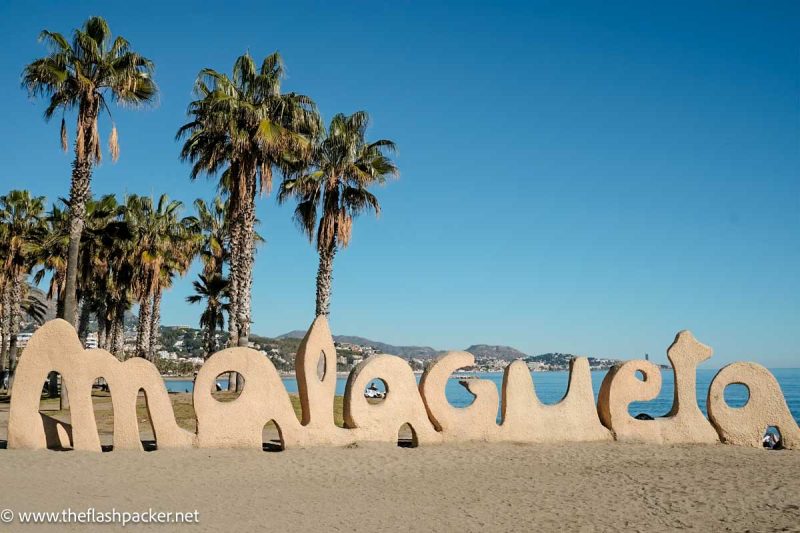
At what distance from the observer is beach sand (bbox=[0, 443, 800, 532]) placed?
877cm

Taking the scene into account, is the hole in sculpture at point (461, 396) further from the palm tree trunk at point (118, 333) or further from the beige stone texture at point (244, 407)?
the palm tree trunk at point (118, 333)

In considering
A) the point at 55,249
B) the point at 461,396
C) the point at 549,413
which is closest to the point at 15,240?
the point at 55,249

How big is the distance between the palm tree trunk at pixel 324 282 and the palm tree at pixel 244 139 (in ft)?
8.80

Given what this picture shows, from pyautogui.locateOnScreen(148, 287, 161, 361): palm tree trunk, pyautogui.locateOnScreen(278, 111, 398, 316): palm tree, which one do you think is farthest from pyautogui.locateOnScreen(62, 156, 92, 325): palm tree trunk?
pyautogui.locateOnScreen(148, 287, 161, 361): palm tree trunk

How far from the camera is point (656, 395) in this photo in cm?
1488

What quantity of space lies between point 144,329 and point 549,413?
87.6ft

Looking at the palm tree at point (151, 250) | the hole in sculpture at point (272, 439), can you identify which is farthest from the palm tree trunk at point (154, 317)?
the hole in sculpture at point (272, 439)

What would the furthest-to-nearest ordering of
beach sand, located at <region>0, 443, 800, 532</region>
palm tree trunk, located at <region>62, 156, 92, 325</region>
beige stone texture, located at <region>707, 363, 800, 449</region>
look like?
palm tree trunk, located at <region>62, 156, 92, 325</region>, beige stone texture, located at <region>707, 363, 800, 449</region>, beach sand, located at <region>0, 443, 800, 532</region>

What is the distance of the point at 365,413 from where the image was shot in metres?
13.6

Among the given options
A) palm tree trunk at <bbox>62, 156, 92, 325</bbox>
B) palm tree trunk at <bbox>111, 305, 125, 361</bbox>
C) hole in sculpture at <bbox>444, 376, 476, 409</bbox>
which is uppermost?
palm tree trunk at <bbox>62, 156, 92, 325</bbox>

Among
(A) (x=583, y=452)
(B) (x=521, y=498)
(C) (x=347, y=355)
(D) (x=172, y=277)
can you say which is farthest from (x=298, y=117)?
(C) (x=347, y=355)

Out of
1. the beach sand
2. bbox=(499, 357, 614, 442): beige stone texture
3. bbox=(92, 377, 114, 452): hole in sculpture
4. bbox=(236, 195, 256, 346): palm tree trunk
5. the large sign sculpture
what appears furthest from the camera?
bbox=(236, 195, 256, 346): palm tree trunk

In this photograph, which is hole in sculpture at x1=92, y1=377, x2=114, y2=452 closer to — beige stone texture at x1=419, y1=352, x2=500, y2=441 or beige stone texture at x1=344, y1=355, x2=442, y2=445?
beige stone texture at x1=344, y1=355, x2=442, y2=445

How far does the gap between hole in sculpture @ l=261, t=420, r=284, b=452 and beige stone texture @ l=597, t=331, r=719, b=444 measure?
7.49 m
